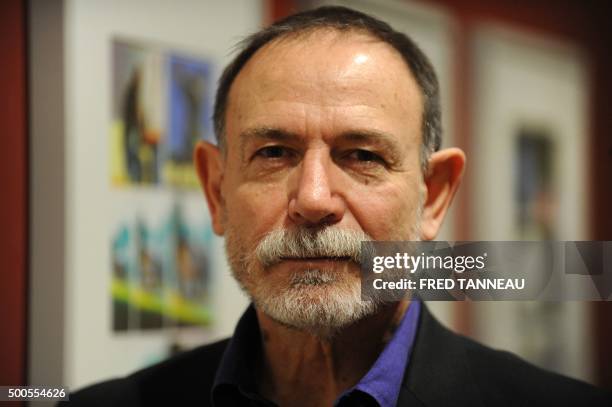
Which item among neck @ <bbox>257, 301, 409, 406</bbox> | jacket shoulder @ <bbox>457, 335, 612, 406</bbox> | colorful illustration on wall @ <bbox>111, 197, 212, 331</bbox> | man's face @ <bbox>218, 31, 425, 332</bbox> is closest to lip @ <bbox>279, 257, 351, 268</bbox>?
man's face @ <bbox>218, 31, 425, 332</bbox>

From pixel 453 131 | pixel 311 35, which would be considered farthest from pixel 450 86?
pixel 311 35

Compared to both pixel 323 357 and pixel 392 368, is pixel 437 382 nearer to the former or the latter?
pixel 392 368

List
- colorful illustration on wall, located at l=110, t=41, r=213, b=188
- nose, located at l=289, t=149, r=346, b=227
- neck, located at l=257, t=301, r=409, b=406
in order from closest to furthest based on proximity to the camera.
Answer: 1. nose, located at l=289, t=149, r=346, b=227
2. neck, located at l=257, t=301, r=409, b=406
3. colorful illustration on wall, located at l=110, t=41, r=213, b=188

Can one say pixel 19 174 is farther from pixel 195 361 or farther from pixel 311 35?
pixel 311 35

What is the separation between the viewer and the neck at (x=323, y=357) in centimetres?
119

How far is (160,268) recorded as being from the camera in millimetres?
1559

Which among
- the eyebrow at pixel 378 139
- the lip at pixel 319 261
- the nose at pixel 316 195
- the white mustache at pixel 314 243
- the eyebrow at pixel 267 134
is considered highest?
the eyebrow at pixel 267 134

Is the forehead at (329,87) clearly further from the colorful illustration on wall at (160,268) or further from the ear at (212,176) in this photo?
the colorful illustration on wall at (160,268)

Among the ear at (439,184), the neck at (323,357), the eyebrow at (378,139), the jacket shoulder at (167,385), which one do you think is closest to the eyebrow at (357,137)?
the eyebrow at (378,139)

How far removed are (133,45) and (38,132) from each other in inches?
10.3

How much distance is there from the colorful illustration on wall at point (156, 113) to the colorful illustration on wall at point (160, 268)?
73 mm

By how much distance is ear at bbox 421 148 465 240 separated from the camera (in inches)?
48.4

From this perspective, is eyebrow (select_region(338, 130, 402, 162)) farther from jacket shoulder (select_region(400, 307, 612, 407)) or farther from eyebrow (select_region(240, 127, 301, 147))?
jacket shoulder (select_region(400, 307, 612, 407))

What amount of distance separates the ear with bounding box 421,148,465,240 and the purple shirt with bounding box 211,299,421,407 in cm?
13
